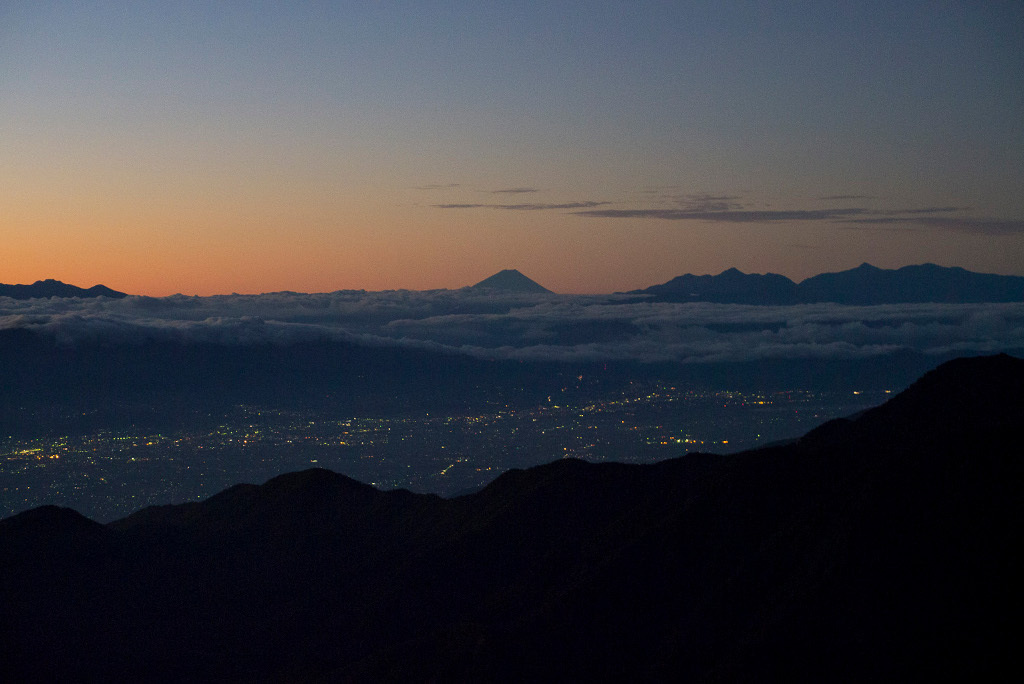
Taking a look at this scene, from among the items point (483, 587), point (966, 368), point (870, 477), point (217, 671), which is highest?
point (966, 368)

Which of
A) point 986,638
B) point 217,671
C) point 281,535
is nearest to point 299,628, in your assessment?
point 217,671

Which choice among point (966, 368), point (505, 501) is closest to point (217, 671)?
point (505, 501)

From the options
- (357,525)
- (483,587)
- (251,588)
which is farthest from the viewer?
(357,525)

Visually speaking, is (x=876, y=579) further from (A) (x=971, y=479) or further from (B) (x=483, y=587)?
(B) (x=483, y=587)

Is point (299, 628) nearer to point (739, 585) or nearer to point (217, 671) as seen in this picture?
point (217, 671)

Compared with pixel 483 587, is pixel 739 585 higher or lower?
higher

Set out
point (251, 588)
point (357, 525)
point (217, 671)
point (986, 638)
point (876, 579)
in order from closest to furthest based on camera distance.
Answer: point (986, 638)
point (876, 579)
point (217, 671)
point (251, 588)
point (357, 525)

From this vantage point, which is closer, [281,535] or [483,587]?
[483,587]
